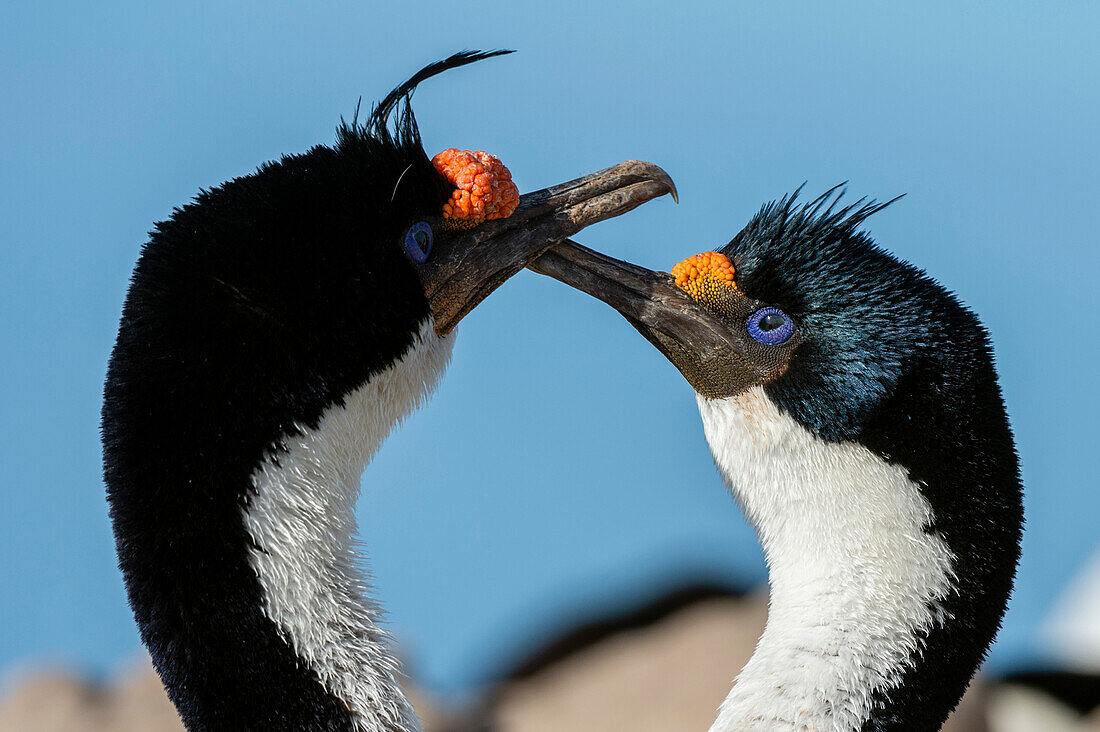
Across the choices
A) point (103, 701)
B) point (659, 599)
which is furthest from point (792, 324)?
point (103, 701)

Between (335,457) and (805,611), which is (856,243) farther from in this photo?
(335,457)

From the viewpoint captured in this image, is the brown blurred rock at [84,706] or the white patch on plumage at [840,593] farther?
the brown blurred rock at [84,706]

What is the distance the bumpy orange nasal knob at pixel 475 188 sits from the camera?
10.1ft

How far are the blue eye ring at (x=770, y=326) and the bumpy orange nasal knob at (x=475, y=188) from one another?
2.61 feet

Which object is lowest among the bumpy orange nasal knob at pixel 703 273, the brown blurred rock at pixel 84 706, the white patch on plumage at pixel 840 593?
the white patch on plumage at pixel 840 593

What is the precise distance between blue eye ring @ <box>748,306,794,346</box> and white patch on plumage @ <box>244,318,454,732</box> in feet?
3.56

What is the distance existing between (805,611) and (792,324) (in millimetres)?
813

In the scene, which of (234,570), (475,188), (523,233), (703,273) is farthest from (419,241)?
(234,570)

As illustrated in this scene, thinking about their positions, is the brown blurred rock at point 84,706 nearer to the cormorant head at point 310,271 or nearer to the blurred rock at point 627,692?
the blurred rock at point 627,692

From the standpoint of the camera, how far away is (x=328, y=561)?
271cm

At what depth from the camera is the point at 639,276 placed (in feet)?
11.2

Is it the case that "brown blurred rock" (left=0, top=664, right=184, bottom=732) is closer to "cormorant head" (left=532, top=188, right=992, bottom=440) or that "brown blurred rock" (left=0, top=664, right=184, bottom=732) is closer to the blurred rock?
the blurred rock

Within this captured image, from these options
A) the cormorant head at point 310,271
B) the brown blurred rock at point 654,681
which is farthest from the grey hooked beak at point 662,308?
the brown blurred rock at point 654,681

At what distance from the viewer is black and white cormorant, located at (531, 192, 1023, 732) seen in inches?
111
